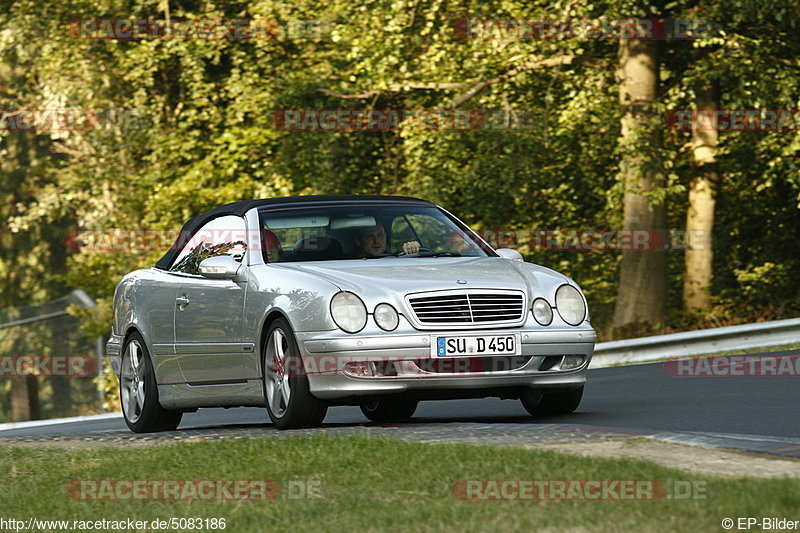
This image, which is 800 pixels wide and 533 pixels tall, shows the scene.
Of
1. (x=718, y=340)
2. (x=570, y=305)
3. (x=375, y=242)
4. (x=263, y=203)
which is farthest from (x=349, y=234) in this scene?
(x=718, y=340)

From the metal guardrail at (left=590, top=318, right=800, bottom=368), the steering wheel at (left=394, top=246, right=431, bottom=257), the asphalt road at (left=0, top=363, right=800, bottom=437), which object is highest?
the steering wheel at (left=394, top=246, right=431, bottom=257)

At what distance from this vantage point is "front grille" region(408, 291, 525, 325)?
8.86 metres

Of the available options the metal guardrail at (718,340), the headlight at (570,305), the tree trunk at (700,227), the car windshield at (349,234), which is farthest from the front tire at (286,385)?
the tree trunk at (700,227)

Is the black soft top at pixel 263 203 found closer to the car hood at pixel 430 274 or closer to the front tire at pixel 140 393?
the front tire at pixel 140 393

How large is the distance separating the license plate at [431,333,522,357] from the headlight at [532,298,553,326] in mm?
249

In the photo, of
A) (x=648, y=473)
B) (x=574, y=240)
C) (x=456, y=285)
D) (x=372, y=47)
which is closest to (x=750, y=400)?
(x=456, y=285)

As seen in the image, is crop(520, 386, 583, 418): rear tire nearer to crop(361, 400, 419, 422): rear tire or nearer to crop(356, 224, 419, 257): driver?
crop(361, 400, 419, 422): rear tire

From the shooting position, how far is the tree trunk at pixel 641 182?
71.3 feet

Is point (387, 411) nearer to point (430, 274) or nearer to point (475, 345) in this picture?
point (430, 274)

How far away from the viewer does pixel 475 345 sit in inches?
349

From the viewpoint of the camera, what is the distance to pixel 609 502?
577 cm

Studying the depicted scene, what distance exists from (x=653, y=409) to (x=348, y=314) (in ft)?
9.36

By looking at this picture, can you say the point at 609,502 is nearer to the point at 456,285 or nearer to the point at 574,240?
the point at 456,285

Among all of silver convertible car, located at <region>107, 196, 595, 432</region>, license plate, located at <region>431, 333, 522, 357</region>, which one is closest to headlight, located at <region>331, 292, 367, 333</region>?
silver convertible car, located at <region>107, 196, 595, 432</region>
